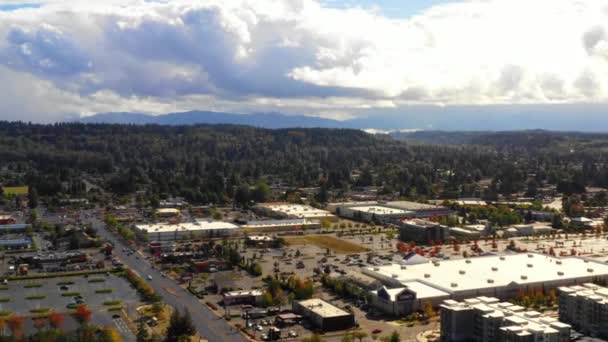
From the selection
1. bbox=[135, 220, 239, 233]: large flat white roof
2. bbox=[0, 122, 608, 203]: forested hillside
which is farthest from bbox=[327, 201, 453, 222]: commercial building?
bbox=[135, 220, 239, 233]: large flat white roof

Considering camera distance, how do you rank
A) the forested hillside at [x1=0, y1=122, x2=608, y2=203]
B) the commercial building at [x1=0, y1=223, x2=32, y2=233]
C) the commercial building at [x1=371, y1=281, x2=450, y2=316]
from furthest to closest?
the forested hillside at [x1=0, y1=122, x2=608, y2=203], the commercial building at [x1=0, y1=223, x2=32, y2=233], the commercial building at [x1=371, y1=281, x2=450, y2=316]

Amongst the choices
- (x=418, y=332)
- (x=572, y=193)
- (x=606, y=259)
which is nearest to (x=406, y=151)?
(x=572, y=193)

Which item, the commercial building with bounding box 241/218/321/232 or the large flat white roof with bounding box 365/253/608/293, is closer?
the large flat white roof with bounding box 365/253/608/293

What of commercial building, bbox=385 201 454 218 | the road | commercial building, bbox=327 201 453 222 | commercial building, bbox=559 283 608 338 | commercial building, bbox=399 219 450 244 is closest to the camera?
commercial building, bbox=559 283 608 338

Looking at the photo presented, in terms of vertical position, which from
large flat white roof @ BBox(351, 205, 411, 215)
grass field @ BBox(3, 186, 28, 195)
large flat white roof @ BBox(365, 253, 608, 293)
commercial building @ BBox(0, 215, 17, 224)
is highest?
large flat white roof @ BBox(365, 253, 608, 293)

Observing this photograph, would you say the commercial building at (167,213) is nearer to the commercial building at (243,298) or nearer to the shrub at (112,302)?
the shrub at (112,302)

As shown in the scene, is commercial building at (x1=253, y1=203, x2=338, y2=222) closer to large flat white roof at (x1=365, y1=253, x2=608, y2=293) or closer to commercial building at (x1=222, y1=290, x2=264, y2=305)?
large flat white roof at (x1=365, y1=253, x2=608, y2=293)

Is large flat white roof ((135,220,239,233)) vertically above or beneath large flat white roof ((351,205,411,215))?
beneath
